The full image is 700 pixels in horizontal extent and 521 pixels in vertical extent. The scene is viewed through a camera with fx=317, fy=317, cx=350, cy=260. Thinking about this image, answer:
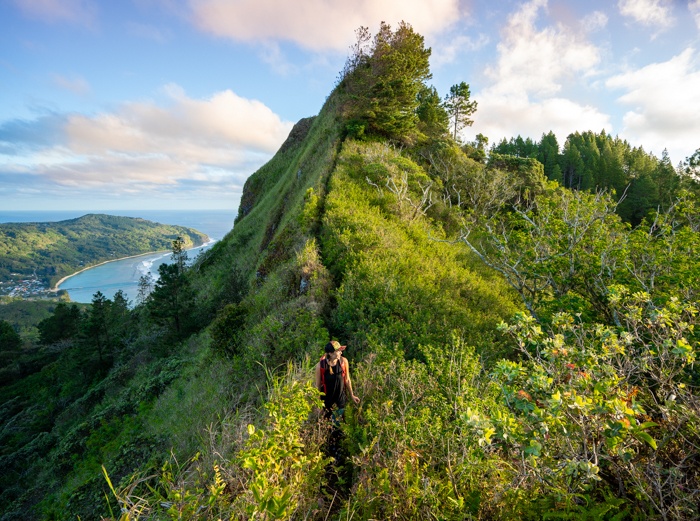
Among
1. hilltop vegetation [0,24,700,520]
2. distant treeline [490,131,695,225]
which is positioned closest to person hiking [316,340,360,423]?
hilltop vegetation [0,24,700,520]

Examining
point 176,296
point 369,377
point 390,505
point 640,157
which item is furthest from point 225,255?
point 640,157

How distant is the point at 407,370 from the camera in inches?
A: 222

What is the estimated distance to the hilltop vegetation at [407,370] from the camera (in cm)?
282

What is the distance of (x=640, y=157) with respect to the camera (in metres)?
48.2

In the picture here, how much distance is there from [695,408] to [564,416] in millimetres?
1235

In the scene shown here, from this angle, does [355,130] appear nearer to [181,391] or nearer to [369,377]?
[181,391]

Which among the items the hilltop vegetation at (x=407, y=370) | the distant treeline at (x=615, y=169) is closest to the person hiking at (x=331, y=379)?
the hilltop vegetation at (x=407, y=370)

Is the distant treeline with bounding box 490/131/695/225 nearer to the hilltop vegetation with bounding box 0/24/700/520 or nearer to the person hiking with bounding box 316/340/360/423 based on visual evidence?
the hilltop vegetation with bounding box 0/24/700/520

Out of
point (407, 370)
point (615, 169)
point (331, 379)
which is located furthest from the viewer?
point (615, 169)

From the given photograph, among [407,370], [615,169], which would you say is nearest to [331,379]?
[407,370]

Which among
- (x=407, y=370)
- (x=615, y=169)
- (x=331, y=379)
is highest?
(x=615, y=169)

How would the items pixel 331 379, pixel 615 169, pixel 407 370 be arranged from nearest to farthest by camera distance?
pixel 331 379 < pixel 407 370 < pixel 615 169

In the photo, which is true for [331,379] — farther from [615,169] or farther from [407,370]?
[615,169]

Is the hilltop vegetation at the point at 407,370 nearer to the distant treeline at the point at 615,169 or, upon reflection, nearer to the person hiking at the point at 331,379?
the person hiking at the point at 331,379
